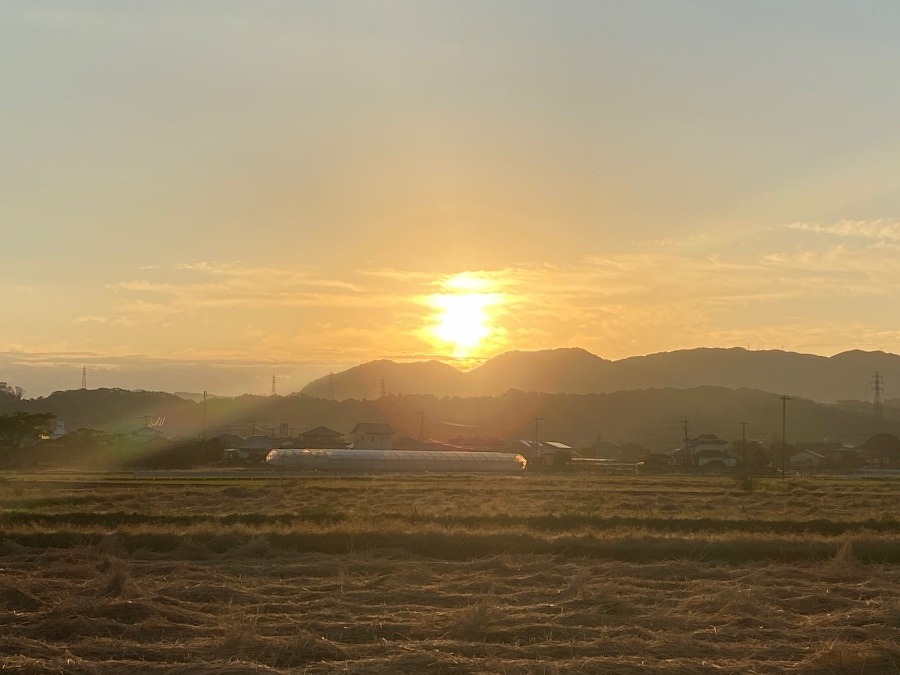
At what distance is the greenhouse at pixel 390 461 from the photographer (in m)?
68.6

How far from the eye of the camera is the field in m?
10.1

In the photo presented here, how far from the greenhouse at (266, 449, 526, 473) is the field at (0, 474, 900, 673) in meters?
42.5

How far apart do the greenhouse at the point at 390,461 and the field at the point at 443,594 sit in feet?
139

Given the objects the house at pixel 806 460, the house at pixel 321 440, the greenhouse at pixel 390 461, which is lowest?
the house at pixel 806 460

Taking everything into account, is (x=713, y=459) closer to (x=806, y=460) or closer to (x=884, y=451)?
(x=806, y=460)

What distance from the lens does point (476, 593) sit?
13773 mm

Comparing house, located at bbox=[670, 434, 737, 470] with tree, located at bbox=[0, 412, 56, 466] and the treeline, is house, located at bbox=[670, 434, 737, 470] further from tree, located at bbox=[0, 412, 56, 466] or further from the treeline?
tree, located at bbox=[0, 412, 56, 466]

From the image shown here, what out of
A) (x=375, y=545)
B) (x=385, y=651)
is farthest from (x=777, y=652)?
(x=375, y=545)

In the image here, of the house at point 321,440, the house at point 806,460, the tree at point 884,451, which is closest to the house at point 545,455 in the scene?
the house at point 321,440

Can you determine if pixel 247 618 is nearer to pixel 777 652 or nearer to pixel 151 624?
pixel 151 624

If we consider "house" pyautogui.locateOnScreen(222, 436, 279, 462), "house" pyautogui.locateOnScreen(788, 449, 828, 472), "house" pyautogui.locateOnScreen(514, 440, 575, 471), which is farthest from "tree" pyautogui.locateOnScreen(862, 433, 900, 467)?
"house" pyautogui.locateOnScreen(222, 436, 279, 462)

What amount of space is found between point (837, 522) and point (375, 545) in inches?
554

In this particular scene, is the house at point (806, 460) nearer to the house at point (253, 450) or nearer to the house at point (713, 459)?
the house at point (713, 459)

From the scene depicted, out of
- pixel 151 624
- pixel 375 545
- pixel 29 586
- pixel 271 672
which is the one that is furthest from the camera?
pixel 375 545
